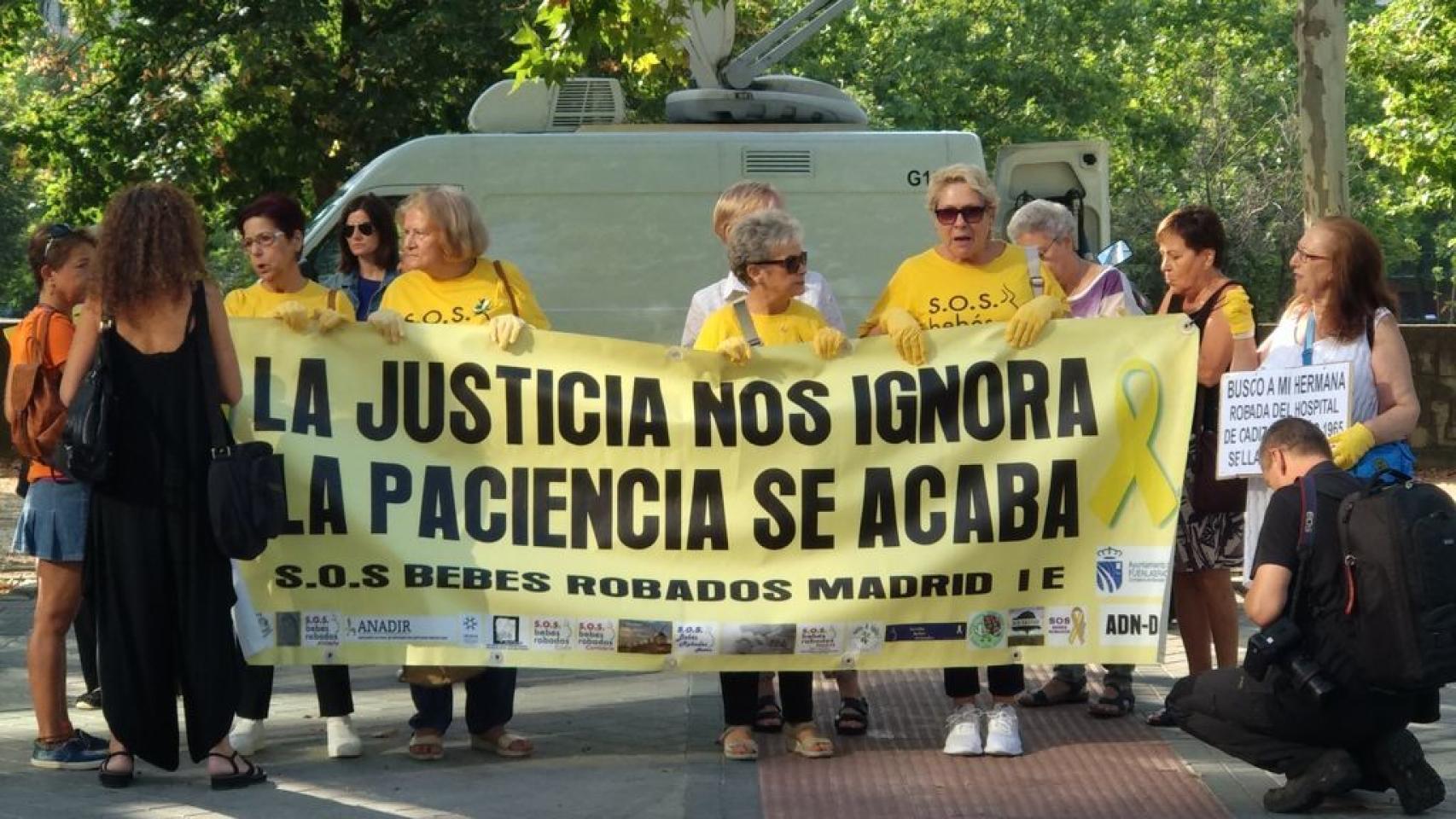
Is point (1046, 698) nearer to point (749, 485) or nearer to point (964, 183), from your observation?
point (749, 485)

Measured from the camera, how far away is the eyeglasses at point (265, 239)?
6.98m

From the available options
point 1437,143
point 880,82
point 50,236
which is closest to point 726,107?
point 50,236

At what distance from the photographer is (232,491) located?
6.11 meters

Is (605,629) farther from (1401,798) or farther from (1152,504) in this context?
(1401,798)

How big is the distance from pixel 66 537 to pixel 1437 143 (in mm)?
22524

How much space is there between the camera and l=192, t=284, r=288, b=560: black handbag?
6.11 m

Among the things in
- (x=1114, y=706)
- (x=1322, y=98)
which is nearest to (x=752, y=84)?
(x=1322, y=98)

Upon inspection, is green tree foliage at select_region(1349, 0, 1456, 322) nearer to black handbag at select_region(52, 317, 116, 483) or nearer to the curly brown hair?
the curly brown hair

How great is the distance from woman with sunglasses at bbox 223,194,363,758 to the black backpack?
3164mm

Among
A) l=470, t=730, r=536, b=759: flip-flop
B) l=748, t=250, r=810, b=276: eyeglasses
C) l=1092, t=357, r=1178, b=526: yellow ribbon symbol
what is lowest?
l=470, t=730, r=536, b=759: flip-flop

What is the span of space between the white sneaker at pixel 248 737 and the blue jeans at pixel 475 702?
1.71 ft

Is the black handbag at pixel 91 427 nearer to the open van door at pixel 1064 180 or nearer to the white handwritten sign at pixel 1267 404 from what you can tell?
the white handwritten sign at pixel 1267 404

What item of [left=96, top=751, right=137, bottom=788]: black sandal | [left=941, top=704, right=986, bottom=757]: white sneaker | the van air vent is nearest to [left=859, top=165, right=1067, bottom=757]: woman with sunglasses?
[left=941, top=704, right=986, bottom=757]: white sneaker

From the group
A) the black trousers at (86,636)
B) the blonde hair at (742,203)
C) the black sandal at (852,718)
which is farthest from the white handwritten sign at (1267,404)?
the black trousers at (86,636)
